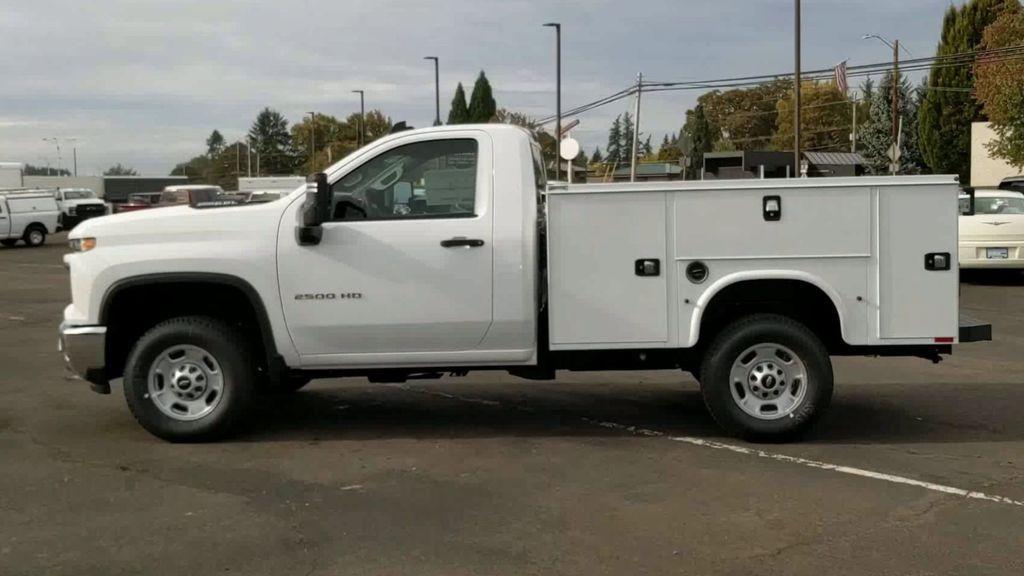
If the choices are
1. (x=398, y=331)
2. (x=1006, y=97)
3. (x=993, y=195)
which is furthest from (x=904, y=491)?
(x=1006, y=97)

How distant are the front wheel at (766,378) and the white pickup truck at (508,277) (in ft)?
0.04

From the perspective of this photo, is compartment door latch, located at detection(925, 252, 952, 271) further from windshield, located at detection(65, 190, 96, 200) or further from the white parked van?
windshield, located at detection(65, 190, 96, 200)

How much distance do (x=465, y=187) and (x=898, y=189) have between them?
108 inches

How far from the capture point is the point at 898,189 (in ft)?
21.9

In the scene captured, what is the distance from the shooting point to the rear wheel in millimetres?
35719

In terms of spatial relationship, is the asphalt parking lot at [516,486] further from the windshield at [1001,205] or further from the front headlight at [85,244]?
the windshield at [1001,205]

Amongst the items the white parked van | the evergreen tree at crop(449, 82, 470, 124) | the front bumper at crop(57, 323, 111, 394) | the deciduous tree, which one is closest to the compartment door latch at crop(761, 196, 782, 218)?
the front bumper at crop(57, 323, 111, 394)

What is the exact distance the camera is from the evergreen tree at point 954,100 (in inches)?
2071

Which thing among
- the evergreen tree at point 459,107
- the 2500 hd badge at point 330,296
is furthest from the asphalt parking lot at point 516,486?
the evergreen tree at point 459,107

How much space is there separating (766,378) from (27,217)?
110ft

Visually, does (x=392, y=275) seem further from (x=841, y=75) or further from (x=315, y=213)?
(x=841, y=75)

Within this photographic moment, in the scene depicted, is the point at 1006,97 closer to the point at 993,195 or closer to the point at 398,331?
the point at 993,195

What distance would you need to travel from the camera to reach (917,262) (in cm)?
675

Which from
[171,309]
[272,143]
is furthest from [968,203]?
[272,143]
